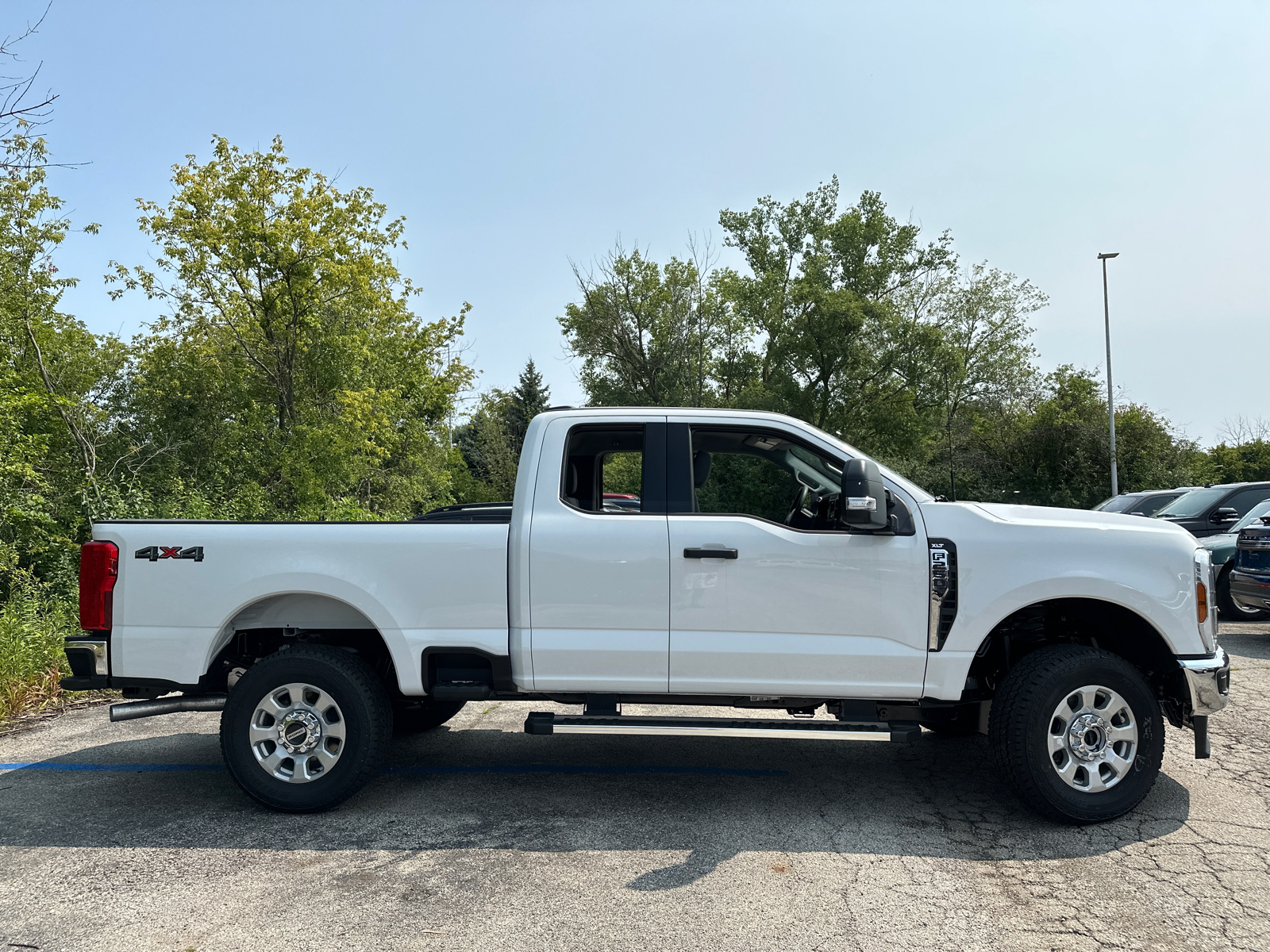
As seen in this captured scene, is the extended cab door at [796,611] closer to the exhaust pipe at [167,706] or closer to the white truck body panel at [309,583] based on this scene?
the white truck body panel at [309,583]

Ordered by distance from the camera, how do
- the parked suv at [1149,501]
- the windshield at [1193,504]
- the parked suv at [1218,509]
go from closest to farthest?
the parked suv at [1218,509] → the windshield at [1193,504] → the parked suv at [1149,501]

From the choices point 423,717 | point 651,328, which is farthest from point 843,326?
point 423,717

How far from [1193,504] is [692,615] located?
1067 centimetres

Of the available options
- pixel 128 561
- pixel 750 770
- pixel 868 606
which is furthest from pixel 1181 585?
pixel 128 561

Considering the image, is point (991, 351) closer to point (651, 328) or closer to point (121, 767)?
point (651, 328)

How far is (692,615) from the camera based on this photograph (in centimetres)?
477

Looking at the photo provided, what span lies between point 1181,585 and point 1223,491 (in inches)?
356

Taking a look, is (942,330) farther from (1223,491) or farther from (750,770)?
(750,770)

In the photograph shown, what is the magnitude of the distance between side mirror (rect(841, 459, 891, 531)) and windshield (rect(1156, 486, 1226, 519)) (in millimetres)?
9571

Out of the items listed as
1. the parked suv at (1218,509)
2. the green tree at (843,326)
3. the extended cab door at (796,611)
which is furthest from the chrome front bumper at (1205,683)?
the green tree at (843,326)

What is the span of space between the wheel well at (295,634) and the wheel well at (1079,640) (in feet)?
11.1

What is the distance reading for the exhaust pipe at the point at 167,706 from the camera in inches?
196

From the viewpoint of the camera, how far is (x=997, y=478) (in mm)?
35250

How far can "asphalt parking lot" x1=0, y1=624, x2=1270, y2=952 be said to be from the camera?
3.61m
